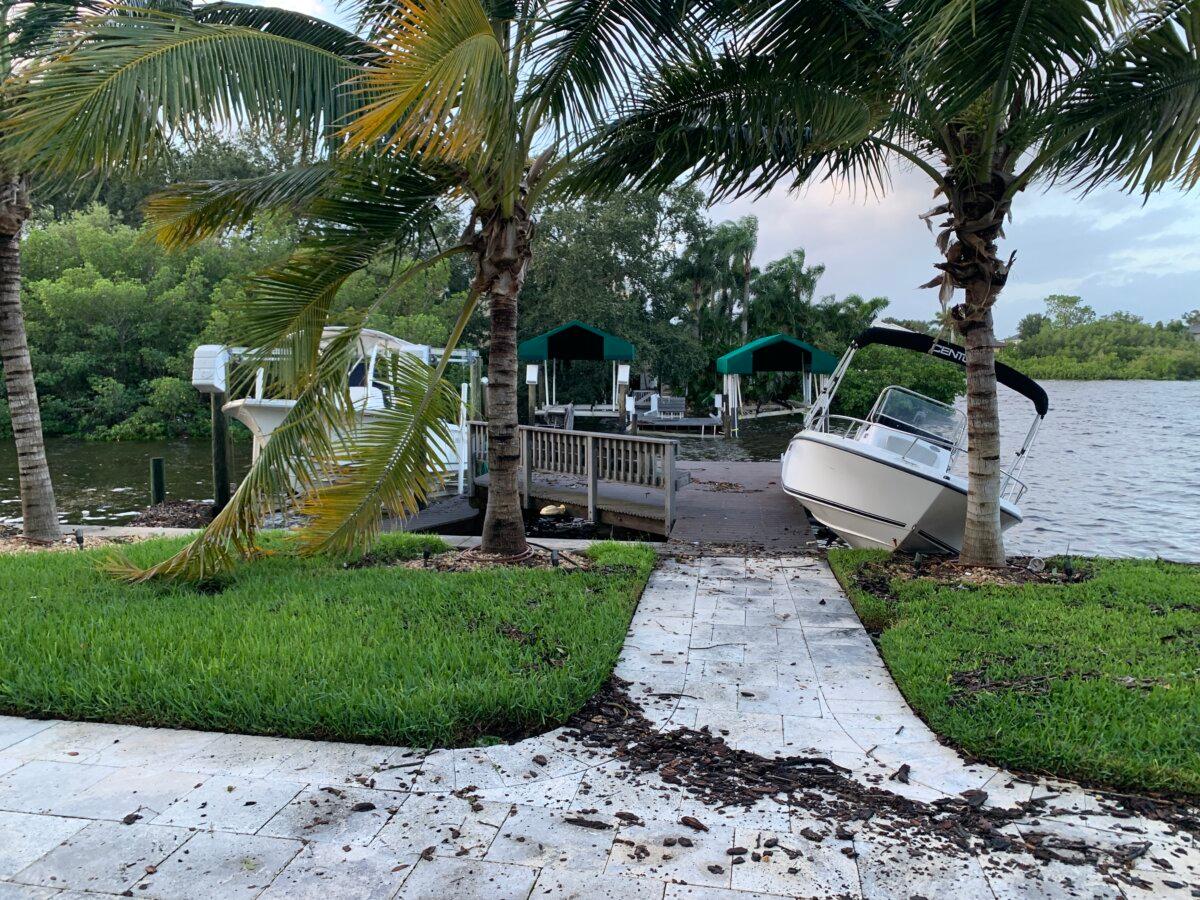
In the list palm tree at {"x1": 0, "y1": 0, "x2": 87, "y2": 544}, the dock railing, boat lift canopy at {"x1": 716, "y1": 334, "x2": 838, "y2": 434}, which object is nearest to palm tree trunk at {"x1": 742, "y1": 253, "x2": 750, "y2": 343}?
boat lift canopy at {"x1": 716, "y1": 334, "x2": 838, "y2": 434}

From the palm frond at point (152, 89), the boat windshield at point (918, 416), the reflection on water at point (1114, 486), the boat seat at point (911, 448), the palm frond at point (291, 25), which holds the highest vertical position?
the palm frond at point (291, 25)

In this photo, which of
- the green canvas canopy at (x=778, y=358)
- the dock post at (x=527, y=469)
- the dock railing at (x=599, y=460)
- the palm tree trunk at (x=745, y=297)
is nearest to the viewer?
the dock railing at (x=599, y=460)

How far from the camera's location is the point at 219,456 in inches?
460

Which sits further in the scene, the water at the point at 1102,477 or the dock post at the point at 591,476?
the water at the point at 1102,477

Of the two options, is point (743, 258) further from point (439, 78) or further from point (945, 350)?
point (439, 78)

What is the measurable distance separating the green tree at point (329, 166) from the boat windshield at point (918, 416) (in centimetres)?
500

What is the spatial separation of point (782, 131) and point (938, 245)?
1.75 metres

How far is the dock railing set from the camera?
9.96 metres

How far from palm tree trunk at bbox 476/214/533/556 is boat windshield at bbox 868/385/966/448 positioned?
479cm

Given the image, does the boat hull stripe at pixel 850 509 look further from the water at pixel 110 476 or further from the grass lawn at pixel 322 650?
the water at pixel 110 476

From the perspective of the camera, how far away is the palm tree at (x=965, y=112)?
563 cm

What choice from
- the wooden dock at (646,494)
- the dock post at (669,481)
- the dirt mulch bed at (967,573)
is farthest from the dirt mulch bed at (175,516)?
the dirt mulch bed at (967,573)

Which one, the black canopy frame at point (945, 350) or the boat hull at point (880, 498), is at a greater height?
the black canopy frame at point (945, 350)

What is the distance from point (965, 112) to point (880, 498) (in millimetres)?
4011
